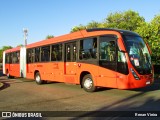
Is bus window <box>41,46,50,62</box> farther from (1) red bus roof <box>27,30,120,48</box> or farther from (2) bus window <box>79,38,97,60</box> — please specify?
(2) bus window <box>79,38,97,60</box>

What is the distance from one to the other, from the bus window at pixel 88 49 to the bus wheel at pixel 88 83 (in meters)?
0.96

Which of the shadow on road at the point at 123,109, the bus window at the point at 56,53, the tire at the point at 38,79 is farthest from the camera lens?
the tire at the point at 38,79

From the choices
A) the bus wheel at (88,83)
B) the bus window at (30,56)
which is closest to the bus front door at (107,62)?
the bus wheel at (88,83)

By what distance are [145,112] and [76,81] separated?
654 cm

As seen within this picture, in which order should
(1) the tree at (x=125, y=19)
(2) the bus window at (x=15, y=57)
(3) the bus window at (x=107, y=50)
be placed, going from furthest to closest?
(1) the tree at (x=125, y=19) → (2) the bus window at (x=15, y=57) → (3) the bus window at (x=107, y=50)

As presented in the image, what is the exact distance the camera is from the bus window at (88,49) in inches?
548

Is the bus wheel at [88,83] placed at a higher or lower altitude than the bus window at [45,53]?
lower

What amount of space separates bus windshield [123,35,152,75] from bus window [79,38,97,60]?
1.76 m

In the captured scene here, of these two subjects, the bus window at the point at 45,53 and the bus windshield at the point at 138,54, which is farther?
the bus window at the point at 45,53

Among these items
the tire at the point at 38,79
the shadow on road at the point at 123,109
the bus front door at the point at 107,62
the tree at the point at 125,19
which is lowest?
the shadow on road at the point at 123,109

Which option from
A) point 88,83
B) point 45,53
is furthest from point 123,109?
point 45,53

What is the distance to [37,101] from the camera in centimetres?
1209

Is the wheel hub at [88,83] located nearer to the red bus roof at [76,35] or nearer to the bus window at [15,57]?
the red bus roof at [76,35]

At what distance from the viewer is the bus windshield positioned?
40.9 ft
